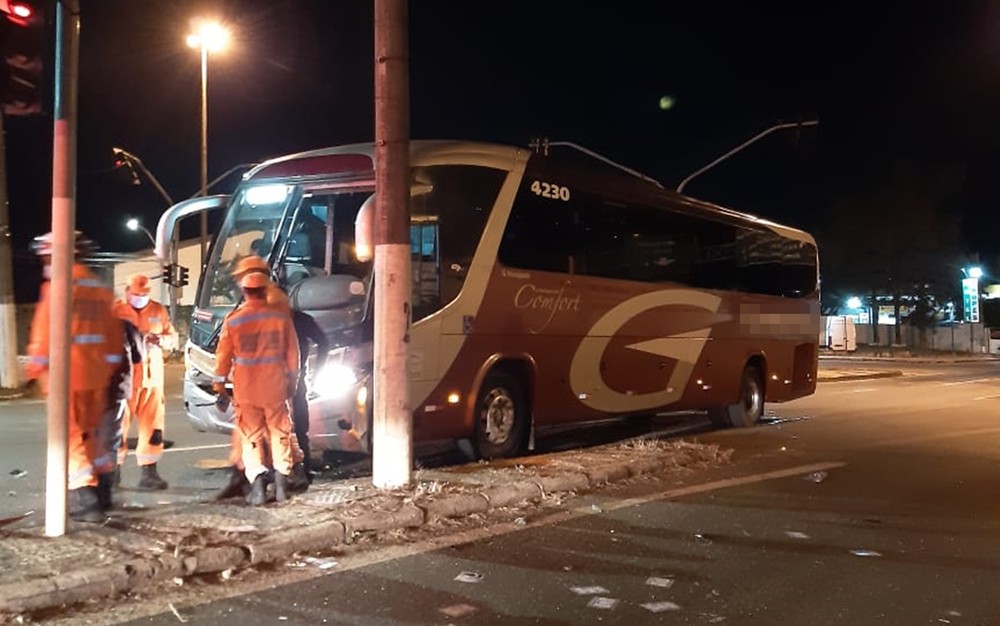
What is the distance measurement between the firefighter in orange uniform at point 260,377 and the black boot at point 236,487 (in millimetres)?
600

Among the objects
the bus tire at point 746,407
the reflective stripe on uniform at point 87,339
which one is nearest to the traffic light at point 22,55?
the reflective stripe on uniform at point 87,339

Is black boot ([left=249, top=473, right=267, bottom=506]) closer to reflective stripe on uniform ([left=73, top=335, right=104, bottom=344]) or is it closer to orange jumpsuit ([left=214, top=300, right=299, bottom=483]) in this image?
orange jumpsuit ([left=214, top=300, right=299, bottom=483])

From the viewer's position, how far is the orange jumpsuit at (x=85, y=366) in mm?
6527

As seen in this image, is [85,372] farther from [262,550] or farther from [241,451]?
[262,550]

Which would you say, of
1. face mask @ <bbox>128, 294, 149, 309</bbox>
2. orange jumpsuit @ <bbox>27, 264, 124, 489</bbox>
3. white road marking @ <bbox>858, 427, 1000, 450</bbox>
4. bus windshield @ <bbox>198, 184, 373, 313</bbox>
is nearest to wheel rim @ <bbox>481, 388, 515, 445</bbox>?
bus windshield @ <bbox>198, 184, 373, 313</bbox>

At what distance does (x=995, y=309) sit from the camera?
7425cm

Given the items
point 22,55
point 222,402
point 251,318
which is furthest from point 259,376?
point 22,55

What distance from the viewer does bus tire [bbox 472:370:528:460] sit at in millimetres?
9836

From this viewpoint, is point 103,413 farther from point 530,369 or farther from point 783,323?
point 783,323

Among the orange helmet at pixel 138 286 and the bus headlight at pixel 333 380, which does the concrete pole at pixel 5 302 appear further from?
the bus headlight at pixel 333 380

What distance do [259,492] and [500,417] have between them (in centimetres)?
361

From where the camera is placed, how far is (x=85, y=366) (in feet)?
21.6

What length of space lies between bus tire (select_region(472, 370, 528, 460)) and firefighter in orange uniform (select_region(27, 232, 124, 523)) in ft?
13.1

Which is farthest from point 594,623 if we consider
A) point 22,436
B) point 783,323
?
point 783,323
